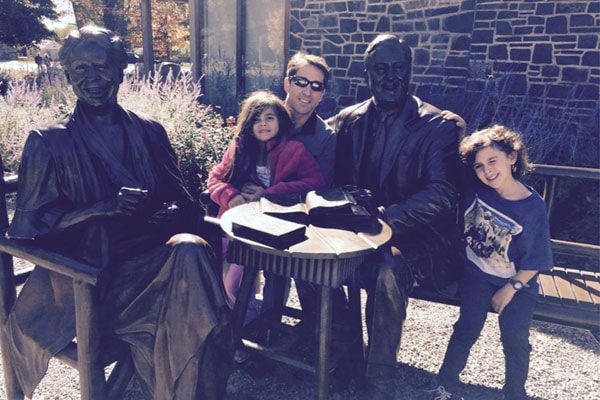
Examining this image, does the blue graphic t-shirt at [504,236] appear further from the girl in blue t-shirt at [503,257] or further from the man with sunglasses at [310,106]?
the man with sunglasses at [310,106]

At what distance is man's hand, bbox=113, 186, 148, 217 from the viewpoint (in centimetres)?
213

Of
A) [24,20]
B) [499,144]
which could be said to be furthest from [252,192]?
[24,20]

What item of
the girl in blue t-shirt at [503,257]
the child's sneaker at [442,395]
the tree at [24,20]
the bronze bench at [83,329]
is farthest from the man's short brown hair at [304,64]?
the tree at [24,20]

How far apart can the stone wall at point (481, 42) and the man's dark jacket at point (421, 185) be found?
5.74m

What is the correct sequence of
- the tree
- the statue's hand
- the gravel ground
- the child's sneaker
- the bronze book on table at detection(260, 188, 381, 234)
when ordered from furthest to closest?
the tree, the gravel ground, the child's sneaker, the statue's hand, the bronze book on table at detection(260, 188, 381, 234)

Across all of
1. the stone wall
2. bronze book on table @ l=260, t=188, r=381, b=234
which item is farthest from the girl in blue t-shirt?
the stone wall

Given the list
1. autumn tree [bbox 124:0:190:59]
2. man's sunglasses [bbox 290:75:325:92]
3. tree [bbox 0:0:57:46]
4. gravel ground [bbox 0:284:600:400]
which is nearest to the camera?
gravel ground [bbox 0:284:600:400]

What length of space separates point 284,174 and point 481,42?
251 inches

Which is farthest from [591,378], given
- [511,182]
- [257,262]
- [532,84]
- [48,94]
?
[48,94]

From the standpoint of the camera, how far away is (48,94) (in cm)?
785

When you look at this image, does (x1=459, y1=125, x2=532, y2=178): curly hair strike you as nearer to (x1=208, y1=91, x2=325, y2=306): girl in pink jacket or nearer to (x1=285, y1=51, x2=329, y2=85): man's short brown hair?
(x1=208, y1=91, x2=325, y2=306): girl in pink jacket

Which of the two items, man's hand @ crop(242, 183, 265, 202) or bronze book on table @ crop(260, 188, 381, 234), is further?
man's hand @ crop(242, 183, 265, 202)

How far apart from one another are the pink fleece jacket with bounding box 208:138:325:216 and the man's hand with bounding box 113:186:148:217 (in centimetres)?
69

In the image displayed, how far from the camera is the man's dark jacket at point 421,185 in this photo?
2629 mm
